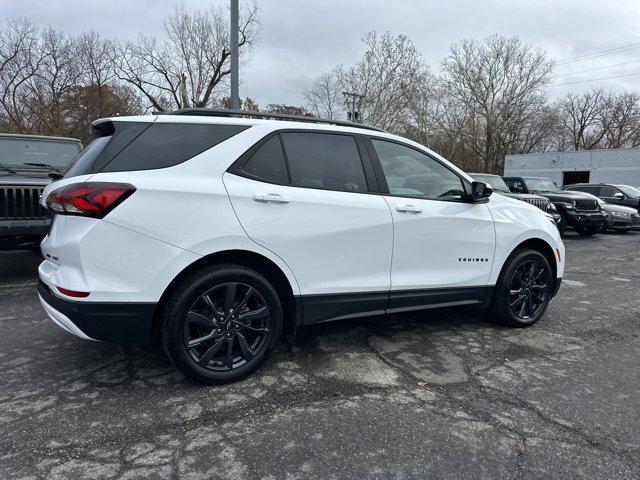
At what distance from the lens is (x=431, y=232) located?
372cm

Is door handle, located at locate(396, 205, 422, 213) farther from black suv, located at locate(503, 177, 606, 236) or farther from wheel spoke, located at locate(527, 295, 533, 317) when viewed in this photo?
black suv, located at locate(503, 177, 606, 236)

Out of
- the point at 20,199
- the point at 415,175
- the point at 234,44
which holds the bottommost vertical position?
the point at 20,199

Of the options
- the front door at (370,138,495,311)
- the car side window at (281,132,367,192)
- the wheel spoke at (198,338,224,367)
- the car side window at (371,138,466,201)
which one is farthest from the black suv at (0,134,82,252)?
the front door at (370,138,495,311)

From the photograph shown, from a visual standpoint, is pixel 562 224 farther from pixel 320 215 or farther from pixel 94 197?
pixel 94 197

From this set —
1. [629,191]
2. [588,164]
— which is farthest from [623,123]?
[629,191]

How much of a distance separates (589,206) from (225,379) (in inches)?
518

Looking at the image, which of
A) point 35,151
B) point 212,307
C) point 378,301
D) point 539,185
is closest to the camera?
Answer: point 212,307

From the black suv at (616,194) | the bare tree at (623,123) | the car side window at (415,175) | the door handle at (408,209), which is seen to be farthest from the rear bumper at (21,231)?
the bare tree at (623,123)

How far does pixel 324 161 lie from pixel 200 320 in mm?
1449

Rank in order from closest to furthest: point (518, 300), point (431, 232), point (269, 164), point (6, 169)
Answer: point (269, 164) < point (431, 232) < point (518, 300) < point (6, 169)

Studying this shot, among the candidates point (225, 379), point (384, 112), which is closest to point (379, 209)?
point (225, 379)

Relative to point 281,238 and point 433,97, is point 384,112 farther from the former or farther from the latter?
point 281,238

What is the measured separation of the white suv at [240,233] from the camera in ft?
8.75

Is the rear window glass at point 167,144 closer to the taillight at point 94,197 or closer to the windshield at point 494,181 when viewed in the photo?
the taillight at point 94,197
